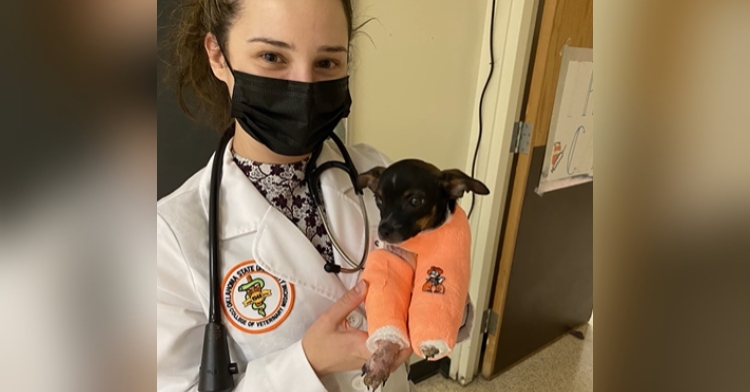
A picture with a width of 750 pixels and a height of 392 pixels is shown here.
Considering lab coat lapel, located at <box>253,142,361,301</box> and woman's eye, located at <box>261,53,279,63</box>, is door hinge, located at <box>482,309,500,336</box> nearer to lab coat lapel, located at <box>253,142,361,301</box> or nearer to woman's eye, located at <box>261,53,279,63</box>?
lab coat lapel, located at <box>253,142,361,301</box>

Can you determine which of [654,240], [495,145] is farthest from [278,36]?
[495,145]

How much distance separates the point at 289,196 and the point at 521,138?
63cm

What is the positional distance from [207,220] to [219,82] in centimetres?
22

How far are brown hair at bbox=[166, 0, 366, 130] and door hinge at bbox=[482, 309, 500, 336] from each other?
1.10m

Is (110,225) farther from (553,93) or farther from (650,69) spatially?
(553,93)

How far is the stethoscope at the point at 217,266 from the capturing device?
58cm

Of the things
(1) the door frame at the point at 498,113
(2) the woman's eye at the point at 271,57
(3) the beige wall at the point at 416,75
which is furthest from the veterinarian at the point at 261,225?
(1) the door frame at the point at 498,113

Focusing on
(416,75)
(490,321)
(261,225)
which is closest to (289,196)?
(261,225)

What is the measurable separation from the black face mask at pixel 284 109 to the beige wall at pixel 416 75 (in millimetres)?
306

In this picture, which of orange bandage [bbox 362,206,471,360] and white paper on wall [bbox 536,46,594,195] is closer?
orange bandage [bbox 362,206,471,360]

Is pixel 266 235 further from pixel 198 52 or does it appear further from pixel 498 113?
pixel 498 113

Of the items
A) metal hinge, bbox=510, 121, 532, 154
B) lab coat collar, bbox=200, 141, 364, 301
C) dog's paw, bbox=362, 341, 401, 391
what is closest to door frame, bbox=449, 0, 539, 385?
metal hinge, bbox=510, 121, 532, 154

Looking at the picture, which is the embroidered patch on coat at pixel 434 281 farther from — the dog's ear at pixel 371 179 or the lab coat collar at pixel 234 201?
the lab coat collar at pixel 234 201

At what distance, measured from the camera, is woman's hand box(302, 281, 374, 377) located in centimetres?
59
